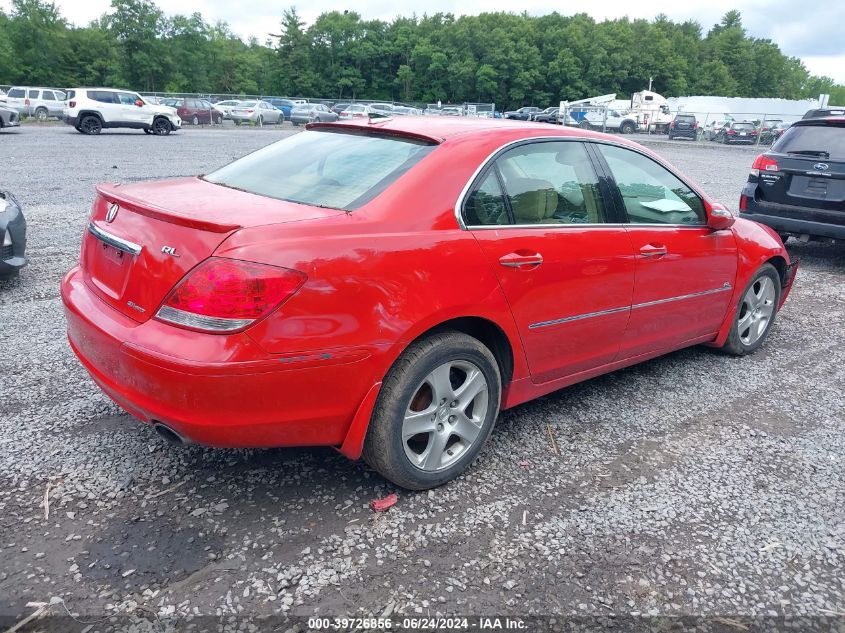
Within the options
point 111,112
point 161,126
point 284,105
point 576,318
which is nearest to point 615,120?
point 284,105

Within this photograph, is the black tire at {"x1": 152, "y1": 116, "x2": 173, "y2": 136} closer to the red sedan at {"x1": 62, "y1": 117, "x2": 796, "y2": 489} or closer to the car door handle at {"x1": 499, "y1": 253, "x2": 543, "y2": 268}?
the red sedan at {"x1": 62, "y1": 117, "x2": 796, "y2": 489}

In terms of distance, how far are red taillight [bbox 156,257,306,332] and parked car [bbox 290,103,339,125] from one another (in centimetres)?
3955

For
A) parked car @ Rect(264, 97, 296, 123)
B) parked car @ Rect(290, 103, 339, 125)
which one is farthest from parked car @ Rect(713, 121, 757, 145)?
parked car @ Rect(264, 97, 296, 123)

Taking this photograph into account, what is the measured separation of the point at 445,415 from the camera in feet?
9.61

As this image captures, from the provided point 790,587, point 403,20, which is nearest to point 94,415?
point 790,587

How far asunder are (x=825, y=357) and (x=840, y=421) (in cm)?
123

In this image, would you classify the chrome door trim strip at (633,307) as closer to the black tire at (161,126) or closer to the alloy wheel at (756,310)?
the alloy wheel at (756,310)

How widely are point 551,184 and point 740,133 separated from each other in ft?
120

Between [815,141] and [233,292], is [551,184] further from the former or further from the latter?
[815,141]

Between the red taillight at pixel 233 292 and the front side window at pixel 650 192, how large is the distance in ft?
7.01

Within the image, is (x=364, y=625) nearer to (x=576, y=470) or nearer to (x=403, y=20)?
(x=576, y=470)

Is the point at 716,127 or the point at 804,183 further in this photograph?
the point at 716,127

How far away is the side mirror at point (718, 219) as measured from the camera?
4074 mm

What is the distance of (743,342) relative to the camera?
15.6 ft
